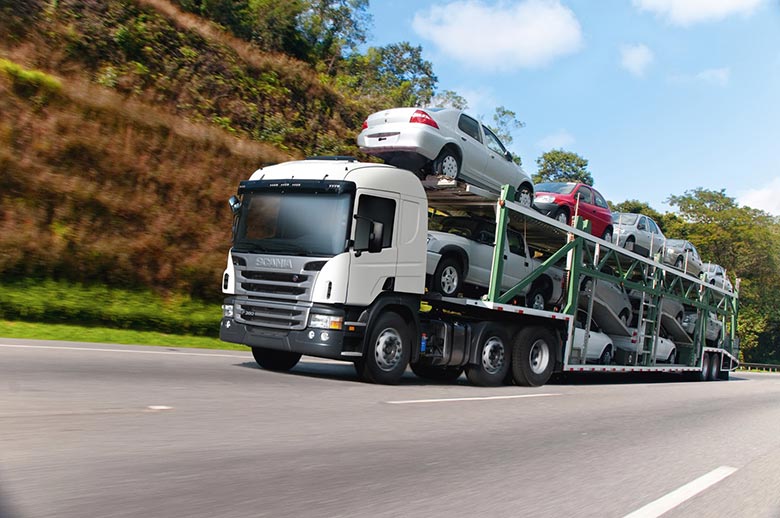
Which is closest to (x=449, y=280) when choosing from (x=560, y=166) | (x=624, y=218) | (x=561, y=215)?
(x=561, y=215)

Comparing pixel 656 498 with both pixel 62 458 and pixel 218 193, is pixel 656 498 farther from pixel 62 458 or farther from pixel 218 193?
pixel 218 193

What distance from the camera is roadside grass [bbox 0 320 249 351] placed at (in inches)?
484

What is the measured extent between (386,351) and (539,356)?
4.06m

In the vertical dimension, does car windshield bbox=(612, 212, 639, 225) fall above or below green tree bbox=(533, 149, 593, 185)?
below

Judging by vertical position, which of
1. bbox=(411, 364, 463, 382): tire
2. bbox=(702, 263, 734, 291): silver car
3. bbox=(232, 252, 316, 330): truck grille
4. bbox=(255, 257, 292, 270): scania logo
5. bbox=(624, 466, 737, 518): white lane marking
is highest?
bbox=(702, 263, 734, 291): silver car

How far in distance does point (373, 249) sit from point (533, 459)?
430 cm

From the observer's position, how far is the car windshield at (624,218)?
722 inches

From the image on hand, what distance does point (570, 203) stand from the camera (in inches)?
617

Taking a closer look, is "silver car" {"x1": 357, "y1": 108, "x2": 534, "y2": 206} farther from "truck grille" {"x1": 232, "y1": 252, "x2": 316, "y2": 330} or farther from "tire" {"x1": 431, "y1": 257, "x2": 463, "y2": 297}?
"truck grille" {"x1": 232, "y1": 252, "x2": 316, "y2": 330}

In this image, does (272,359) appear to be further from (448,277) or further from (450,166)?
(450,166)

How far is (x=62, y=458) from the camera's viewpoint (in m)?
4.53

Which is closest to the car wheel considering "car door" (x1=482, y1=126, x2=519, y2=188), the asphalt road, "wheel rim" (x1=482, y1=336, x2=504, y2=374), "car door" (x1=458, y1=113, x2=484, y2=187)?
"car door" (x1=482, y1=126, x2=519, y2=188)

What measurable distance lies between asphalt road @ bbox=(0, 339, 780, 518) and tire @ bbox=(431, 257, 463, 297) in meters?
1.90

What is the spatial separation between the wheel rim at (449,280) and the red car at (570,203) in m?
3.94
